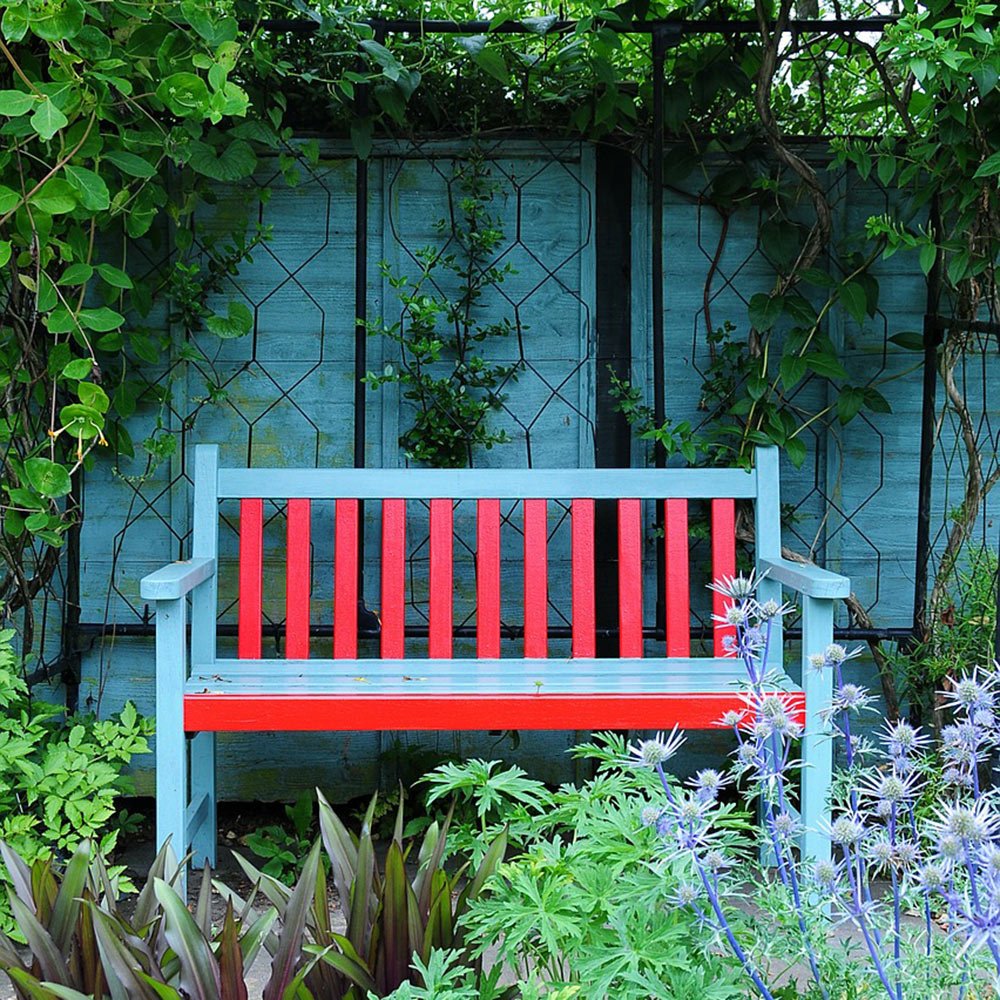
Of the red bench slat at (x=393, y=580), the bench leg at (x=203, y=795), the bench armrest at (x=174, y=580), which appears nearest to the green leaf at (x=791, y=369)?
the red bench slat at (x=393, y=580)

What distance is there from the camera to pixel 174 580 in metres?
2.22

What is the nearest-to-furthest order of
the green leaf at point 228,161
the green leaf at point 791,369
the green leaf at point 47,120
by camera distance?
the green leaf at point 47,120 < the green leaf at point 228,161 < the green leaf at point 791,369

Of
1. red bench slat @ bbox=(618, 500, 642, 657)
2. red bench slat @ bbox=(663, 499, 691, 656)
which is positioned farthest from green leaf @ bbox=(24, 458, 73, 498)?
red bench slat @ bbox=(663, 499, 691, 656)

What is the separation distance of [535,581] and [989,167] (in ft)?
4.42

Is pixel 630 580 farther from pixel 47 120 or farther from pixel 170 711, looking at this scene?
pixel 47 120

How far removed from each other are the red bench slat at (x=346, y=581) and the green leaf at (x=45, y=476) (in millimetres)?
634

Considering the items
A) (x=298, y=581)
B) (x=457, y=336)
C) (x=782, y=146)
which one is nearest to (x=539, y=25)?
(x=782, y=146)

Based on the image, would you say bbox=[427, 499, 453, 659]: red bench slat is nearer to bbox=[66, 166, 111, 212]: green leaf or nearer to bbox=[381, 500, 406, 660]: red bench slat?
bbox=[381, 500, 406, 660]: red bench slat

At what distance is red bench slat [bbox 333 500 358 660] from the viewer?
8.80 ft

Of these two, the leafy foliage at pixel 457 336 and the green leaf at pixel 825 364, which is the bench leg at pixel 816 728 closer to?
the green leaf at pixel 825 364

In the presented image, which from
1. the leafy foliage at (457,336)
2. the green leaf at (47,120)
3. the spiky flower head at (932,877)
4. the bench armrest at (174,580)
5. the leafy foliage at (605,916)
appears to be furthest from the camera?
the leafy foliage at (457,336)

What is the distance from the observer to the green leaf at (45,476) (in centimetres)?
239

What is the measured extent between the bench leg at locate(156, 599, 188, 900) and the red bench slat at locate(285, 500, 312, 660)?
1.44 feet

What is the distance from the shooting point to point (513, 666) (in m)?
2.59
